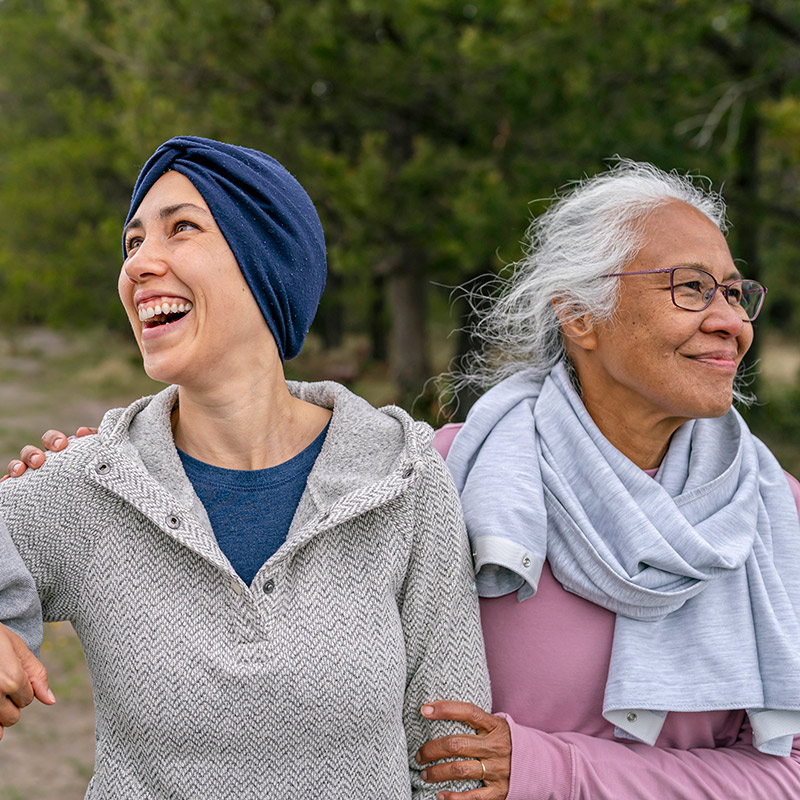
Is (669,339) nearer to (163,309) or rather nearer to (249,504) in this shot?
(249,504)

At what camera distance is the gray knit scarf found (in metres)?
1.78

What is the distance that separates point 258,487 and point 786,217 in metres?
8.15

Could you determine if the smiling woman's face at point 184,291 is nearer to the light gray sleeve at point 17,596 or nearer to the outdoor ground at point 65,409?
the light gray sleeve at point 17,596

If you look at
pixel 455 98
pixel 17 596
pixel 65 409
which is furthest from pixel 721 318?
pixel 65 409

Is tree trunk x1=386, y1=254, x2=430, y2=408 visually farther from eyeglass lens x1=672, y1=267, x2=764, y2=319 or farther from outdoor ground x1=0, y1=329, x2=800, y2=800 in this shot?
eyeglass lens x1=672, y1=267, x2=764, y2=319

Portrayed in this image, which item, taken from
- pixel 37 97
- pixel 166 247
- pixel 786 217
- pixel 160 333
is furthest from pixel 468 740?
pixel 37 97

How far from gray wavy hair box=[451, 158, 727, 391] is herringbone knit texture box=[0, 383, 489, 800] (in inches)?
26.2

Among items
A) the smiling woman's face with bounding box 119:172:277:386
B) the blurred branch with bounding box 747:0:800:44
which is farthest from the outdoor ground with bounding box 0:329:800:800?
the blurred branch with bounding box 747:0:800:44

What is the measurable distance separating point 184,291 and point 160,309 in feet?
0.17

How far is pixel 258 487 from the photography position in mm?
1674

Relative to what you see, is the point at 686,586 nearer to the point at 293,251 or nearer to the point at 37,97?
the point at 293,251

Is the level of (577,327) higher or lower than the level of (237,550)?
higher

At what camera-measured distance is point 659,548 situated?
1.82m

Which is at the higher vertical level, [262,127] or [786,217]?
[262,127]
